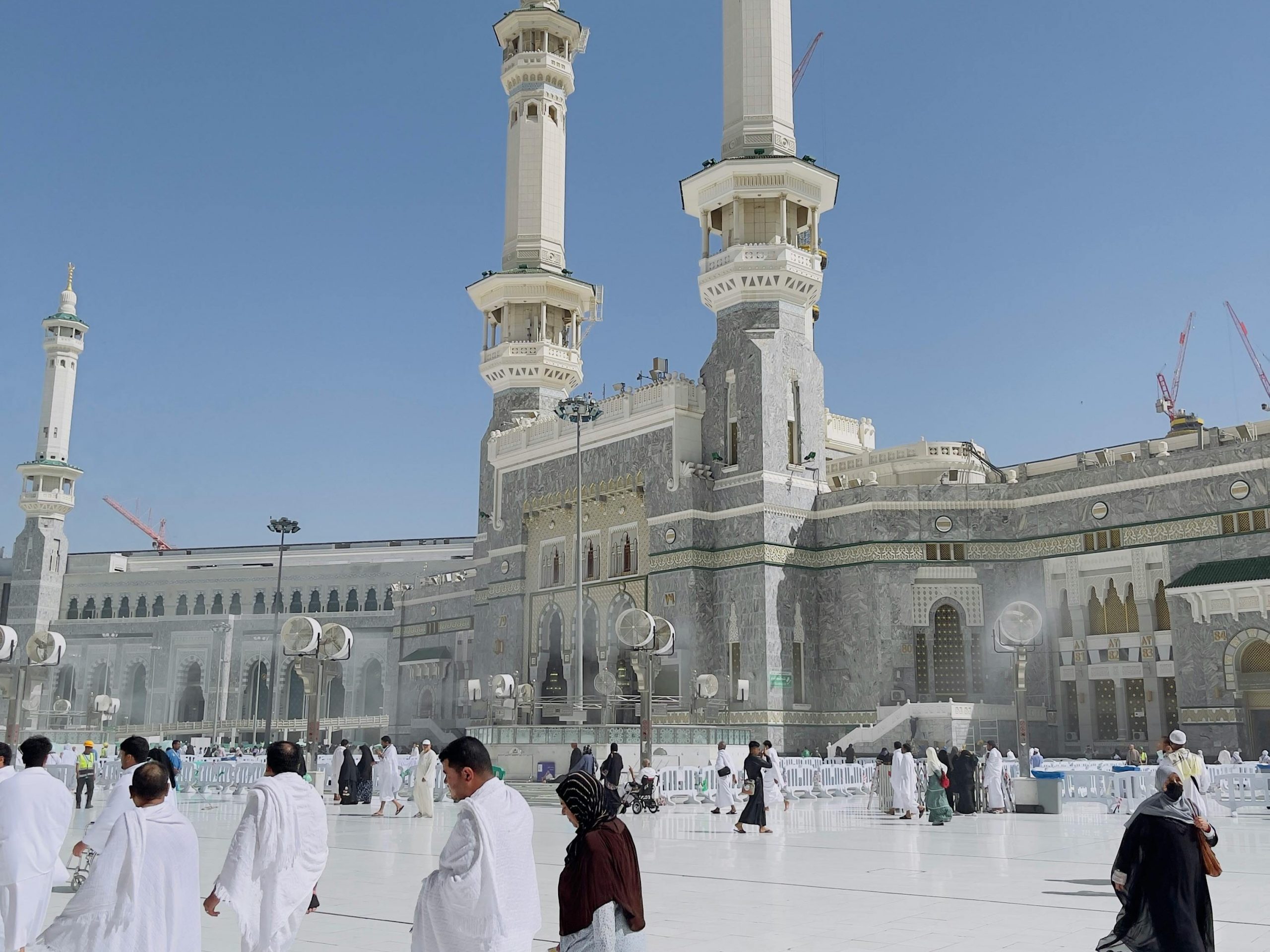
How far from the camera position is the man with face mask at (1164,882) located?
18.6 feet

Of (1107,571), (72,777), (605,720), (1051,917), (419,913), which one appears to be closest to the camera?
(419,913)

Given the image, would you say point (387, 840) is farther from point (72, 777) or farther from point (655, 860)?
point (72, 777)

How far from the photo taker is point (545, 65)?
47.6 m

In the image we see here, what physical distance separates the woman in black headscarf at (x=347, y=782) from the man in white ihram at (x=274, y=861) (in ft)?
56.6

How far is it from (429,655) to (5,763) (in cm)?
4309

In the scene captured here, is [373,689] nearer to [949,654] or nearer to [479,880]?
[949,654]

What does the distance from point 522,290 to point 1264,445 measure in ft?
85.1

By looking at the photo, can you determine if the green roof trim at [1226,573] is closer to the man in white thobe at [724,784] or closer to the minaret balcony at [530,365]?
the man in white thobe at [724,784]

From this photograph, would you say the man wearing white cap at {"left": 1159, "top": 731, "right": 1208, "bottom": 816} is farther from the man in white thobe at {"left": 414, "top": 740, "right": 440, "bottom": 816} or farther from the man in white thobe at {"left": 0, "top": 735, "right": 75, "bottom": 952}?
the man in white thobe at {"left": 414, "top": 740, "right": 440, "bottom": 816}

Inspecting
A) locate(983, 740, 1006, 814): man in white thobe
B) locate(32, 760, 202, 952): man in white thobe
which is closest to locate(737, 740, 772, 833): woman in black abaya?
locate(983, 740, 1006, 814): man in white thobe

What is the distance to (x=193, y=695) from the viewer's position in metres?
62.7

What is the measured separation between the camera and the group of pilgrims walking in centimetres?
458

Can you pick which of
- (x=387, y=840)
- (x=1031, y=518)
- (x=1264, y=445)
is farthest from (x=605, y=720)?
(x=387, y=840)

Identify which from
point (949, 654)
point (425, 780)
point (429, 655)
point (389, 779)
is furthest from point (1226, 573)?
point (429, 655)
